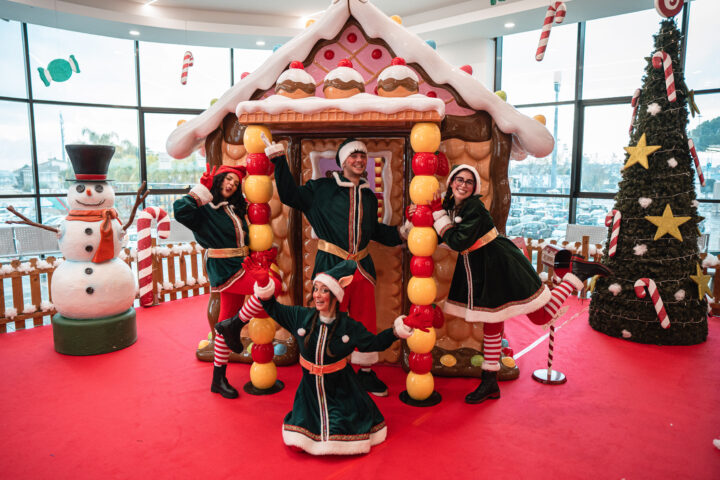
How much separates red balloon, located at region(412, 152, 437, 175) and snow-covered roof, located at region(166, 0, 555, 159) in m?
0.79

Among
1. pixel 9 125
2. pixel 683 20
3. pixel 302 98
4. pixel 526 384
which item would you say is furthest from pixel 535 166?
pixel 9 125

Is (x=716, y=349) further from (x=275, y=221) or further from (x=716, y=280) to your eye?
(x=275, y=221)

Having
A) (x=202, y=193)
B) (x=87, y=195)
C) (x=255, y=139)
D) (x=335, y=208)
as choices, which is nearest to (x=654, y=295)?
(x=335, y=208)

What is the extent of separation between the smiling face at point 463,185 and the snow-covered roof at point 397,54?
645 mm

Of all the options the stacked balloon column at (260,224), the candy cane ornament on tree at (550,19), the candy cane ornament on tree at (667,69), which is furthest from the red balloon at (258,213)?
the candy cane ornament on tree at (667,69)

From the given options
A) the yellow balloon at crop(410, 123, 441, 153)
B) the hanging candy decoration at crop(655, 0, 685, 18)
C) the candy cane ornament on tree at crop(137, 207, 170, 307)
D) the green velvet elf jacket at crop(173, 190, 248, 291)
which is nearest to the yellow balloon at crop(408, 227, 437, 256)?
the yellow balloon at crop(410, 123, 441, 153)

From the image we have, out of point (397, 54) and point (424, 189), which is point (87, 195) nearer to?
point (397, 54)

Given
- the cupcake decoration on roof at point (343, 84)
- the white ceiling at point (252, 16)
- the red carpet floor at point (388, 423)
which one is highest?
the white ceiling at point (252, 16)

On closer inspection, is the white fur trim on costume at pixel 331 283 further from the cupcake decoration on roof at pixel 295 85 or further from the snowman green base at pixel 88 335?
the snowman green base at pixel 88 335

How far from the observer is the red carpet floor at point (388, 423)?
7.91 feet

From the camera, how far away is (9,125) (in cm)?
663

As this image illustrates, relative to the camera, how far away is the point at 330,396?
2582 mm

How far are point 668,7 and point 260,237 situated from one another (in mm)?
4112

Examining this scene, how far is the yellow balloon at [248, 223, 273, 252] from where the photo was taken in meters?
3.09
